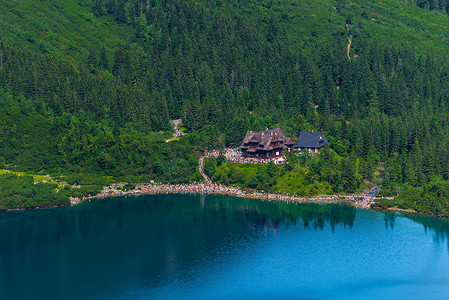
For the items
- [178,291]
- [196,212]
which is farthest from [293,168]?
[178,291]

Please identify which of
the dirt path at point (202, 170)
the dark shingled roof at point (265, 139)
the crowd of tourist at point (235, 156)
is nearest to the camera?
the dirt path at point (202, 170)

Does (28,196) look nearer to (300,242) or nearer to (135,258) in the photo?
(135,258)

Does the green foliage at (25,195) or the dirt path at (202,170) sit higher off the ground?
the dirt path at (202,170)

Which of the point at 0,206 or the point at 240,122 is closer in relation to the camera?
the point at 0,206

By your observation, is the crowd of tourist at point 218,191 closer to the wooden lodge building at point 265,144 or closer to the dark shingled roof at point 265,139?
the wooden lodge building at point 265,144

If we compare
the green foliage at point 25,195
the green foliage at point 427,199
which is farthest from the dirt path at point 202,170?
the green foliage at point 427,199

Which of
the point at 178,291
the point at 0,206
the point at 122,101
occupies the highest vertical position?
the point at 122,101
